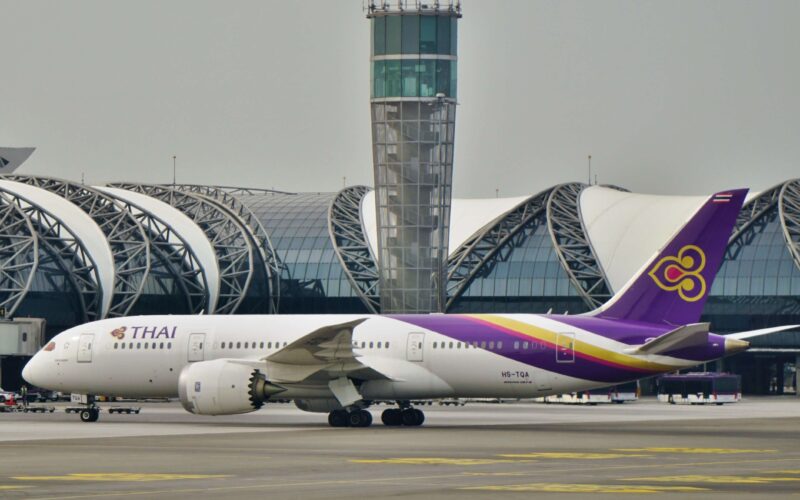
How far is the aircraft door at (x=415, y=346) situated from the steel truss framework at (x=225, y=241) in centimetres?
5357

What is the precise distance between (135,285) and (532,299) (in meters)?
27.5

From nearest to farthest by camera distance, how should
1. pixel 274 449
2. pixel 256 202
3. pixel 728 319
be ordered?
pixel 274 449 < pixel 728 319 < pixel 256 202

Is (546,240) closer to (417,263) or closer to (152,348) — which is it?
(417,263)

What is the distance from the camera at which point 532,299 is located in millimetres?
108125

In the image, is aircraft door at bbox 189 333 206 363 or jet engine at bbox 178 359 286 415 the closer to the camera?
jet engine at bbox 178 359 286 415

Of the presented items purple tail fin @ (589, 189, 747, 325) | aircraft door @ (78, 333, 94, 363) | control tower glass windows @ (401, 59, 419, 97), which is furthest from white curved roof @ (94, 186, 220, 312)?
purple tail fin @ (589, 189, 747, 325)

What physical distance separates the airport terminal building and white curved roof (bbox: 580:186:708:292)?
10 centimetres

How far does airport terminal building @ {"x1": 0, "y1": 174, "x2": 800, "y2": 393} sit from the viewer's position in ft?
321

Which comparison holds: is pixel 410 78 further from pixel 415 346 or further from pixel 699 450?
pixel 699 450

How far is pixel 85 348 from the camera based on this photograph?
5788 centimetres

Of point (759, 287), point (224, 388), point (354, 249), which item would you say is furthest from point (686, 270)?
point (354, 249)

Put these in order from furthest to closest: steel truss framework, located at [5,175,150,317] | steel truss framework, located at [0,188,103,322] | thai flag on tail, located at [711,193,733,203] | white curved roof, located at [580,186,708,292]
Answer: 1. white curved roof, located at [580,186,708,292]
2. steel truss framework, located at [5,175,150,317]
3. steel truss framework, located at [0,188,103,322]
4. thai flag on tail, located at [711,193,733,203]

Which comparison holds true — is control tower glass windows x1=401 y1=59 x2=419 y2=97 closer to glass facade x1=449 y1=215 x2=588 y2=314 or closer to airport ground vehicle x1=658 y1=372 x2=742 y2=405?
glass facade x1=449 y1=215 x2=588 y2=314

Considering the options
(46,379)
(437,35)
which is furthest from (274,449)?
(437,35)
